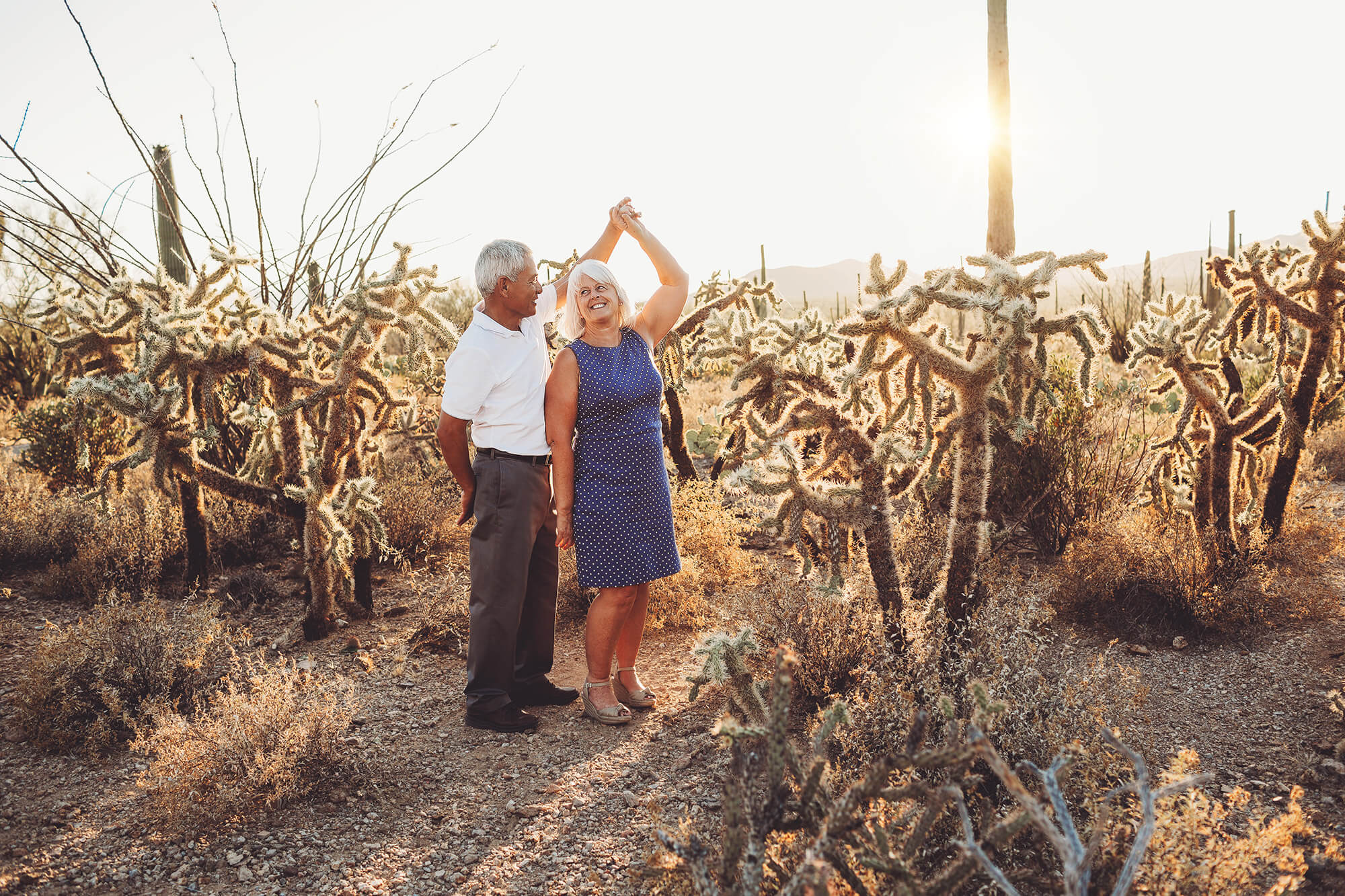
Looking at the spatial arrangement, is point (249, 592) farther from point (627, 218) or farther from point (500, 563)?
point (627, 218)

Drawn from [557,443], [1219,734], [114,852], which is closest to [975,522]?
[1219,734]

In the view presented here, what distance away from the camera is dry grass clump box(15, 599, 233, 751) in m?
3.46

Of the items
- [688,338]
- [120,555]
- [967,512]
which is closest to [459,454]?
[967,512]

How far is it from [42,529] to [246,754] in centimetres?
393

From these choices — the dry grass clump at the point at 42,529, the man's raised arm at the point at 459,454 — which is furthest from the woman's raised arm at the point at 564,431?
the dry grass clump at the point at 42,529

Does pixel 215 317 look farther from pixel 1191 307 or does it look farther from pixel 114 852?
pixel 1191 307

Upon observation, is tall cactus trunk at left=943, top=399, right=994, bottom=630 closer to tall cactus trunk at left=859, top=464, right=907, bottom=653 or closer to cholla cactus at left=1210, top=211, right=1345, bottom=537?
tall cactus trunk at left=859, top=464, right=907, bottom=653

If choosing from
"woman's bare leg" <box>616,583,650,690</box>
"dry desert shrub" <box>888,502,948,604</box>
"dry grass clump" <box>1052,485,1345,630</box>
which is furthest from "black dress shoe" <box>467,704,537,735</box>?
"dry grass clump" <box>1052,485,1345,630</box>

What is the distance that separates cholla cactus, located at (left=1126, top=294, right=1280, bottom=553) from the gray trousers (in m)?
2.98

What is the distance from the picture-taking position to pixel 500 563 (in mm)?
3523

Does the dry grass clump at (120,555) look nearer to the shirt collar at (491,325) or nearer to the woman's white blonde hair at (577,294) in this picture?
the shirt collar at (491,325)

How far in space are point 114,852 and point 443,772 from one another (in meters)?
1.06

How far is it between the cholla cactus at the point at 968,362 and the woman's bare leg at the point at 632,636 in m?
1.22

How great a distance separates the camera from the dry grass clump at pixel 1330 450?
281 inches
